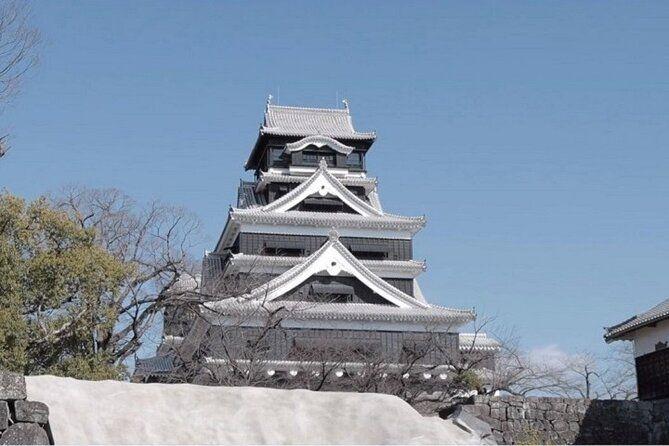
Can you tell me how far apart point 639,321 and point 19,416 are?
14582 mm

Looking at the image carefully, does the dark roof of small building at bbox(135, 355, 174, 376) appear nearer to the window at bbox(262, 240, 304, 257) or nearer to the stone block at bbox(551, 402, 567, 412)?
the window at bbox(262, 240, 304, 257)

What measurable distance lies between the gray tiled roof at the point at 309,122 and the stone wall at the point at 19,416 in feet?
97.6

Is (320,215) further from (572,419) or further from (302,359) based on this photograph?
(572,419)

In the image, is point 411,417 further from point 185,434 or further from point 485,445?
point 185,434

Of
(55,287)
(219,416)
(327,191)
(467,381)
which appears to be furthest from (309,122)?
(219,416)

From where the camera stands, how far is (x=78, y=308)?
16.6 metres

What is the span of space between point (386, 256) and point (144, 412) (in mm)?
25989

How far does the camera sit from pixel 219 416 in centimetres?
836

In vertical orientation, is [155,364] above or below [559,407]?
above

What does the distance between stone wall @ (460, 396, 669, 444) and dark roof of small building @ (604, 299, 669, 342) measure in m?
2.33

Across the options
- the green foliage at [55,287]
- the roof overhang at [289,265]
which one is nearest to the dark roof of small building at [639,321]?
the green foliage at [55,287]

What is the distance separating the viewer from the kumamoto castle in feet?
85.6

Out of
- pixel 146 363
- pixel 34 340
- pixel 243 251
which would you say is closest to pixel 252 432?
pixel 34 340

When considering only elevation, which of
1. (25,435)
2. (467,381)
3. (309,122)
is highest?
(309,122)
